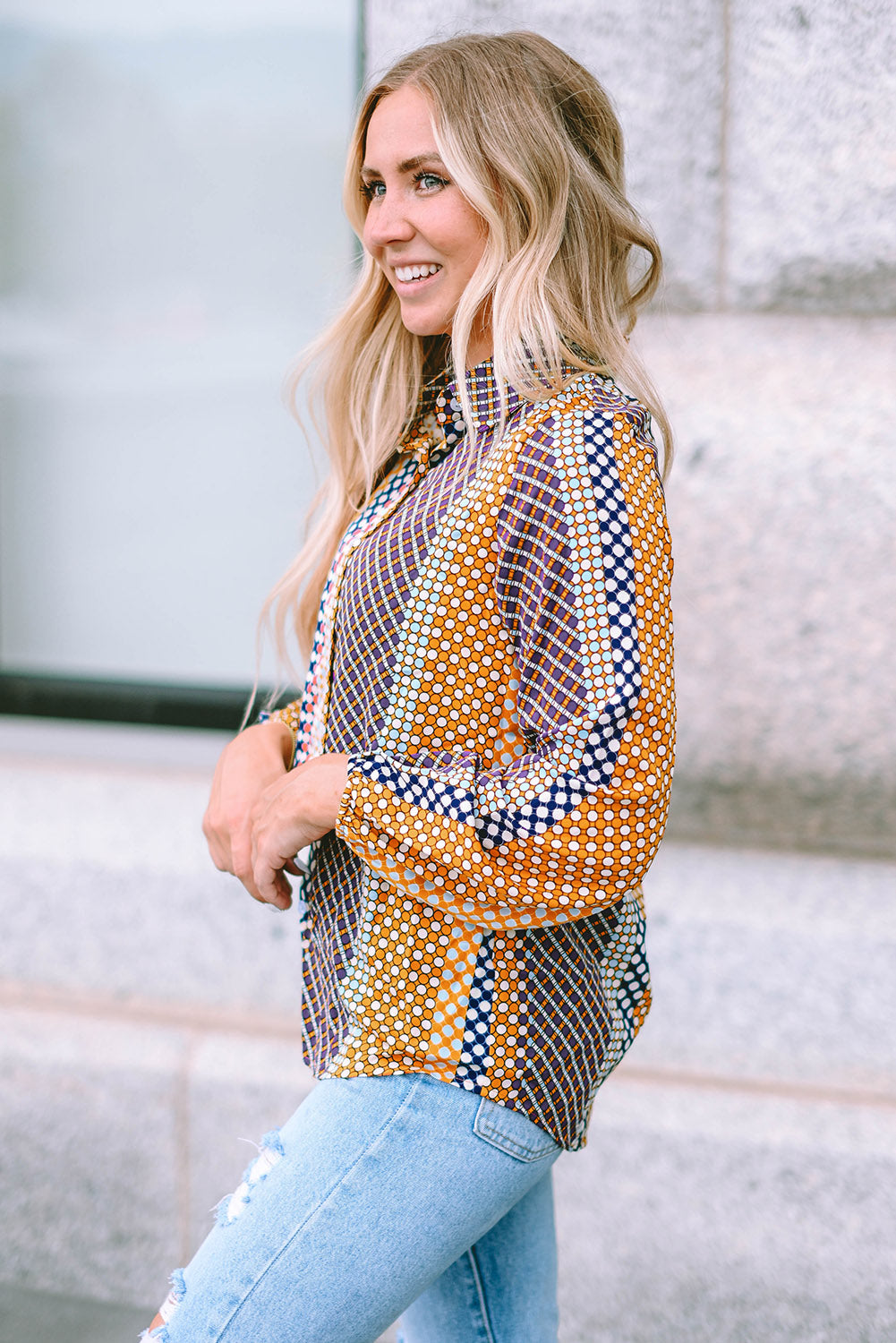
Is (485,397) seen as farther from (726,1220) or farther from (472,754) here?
(726,1220)

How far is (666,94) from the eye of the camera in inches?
97.3

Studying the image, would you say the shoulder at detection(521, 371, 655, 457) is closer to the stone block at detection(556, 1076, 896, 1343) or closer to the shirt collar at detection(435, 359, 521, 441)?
the shirt collar at detection(435, 359, 521, 441)

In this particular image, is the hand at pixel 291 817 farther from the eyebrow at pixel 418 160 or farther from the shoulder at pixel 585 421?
the eyebrow at pixel 418 160

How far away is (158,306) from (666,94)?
1363 millimetres

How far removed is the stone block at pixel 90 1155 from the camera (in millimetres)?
2816

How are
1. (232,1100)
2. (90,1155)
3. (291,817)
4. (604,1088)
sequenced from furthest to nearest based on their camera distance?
1. (90,1155)
2. (232,1100)
3. (604,1088)
4. (291,817)

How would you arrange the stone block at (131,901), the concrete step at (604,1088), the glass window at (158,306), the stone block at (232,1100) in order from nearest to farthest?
the concrete step at (604,1088), the stone block at (232,1100), the stone block at (131,901), the glass window at (158,306)

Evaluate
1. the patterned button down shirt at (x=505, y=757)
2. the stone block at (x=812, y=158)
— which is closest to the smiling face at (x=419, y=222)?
the patterned button down shirt at (x=505, y=757)

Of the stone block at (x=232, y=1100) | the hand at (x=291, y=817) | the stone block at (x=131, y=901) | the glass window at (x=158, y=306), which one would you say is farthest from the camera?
the glass window at (x=158, y=306)

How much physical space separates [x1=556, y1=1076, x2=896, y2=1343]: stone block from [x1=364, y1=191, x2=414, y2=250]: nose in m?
1.77

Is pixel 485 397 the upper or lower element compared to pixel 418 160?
lower

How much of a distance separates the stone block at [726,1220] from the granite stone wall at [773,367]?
0.58 meters

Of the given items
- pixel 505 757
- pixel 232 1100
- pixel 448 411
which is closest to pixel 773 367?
pixel 448 411

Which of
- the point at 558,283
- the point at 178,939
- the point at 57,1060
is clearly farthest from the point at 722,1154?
the point at 558,283
